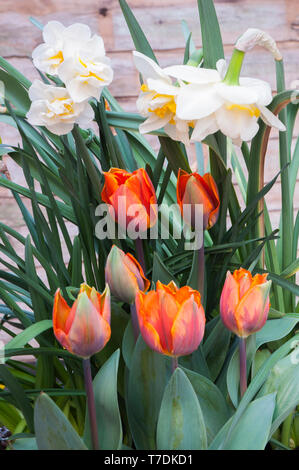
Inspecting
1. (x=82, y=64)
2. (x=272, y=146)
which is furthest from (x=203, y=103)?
(x=272, y=146)

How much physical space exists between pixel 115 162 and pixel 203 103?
0.54ft

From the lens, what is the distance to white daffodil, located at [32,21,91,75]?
0.37 meters

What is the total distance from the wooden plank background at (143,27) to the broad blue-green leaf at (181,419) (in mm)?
904

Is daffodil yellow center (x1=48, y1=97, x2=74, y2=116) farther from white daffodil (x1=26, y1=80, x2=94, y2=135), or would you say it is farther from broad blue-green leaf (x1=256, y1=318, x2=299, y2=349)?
broad blue-green leaf (x1=256, y1=318, x2=299, y2=349)

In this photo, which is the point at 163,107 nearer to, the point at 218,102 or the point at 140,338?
the point at 218,102

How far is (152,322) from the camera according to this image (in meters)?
0.33

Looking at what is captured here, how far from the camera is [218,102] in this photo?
0.33 meters

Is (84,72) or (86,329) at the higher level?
(84,72)

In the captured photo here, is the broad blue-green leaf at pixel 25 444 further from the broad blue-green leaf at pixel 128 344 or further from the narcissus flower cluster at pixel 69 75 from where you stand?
the narcissus flower cluster at pixel 69 75

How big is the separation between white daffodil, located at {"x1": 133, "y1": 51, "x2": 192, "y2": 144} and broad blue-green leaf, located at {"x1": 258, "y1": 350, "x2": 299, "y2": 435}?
0.19 meters

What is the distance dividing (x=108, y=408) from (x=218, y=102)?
8.7 inches

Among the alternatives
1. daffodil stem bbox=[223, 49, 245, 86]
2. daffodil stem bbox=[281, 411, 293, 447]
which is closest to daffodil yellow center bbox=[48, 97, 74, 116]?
daffodil stem bbox=[223, 49, 245, 86]

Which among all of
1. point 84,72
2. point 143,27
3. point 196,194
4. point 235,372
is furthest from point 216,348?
point 143,27
